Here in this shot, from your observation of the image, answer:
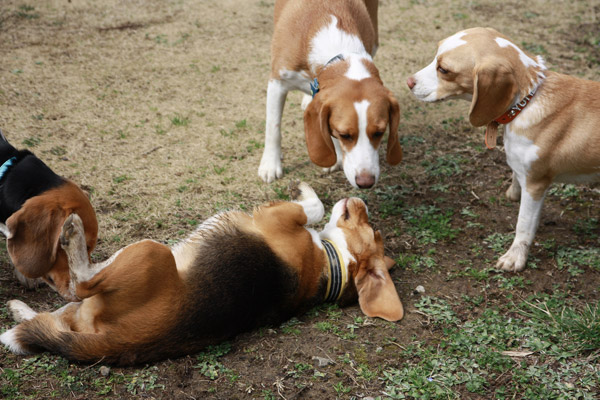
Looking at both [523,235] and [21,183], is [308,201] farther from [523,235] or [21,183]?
[21,183]

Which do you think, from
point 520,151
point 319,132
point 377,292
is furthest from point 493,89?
point 377,292

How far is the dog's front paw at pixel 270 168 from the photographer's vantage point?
477 cm

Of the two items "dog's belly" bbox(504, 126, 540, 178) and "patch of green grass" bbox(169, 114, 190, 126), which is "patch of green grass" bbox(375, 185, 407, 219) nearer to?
"dog's belly" bbox(504, 126, 540, 178)

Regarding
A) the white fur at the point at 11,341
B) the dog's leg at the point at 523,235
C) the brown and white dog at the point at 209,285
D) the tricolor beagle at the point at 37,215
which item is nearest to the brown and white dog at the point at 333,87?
the brown and white dog at the point at 209,285

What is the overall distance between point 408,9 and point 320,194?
4735mm

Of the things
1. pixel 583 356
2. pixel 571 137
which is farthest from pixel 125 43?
pixel 583 356

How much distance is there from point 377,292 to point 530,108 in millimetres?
1572

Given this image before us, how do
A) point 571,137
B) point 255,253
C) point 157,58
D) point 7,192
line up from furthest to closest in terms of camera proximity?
point 157,58, point 571,137, point 255,253, point 7,192

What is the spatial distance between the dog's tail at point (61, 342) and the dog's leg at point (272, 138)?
227 centimetres

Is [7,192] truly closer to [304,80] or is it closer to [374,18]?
[304,80]

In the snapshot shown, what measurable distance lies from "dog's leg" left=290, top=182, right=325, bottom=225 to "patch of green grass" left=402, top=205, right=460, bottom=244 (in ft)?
2.81


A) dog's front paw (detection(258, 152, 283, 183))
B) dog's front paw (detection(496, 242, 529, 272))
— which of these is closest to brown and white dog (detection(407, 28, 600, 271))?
dog's front paw (detection(496, 242, 529, 272))

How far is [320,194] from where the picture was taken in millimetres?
4656

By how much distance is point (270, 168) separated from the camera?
4.80m
